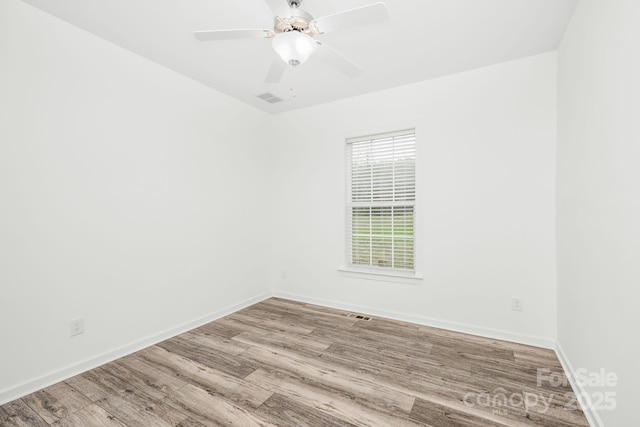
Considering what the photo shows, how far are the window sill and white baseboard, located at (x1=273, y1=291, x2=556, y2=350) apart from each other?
1.20 feet

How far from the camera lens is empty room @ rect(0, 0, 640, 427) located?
1.73m

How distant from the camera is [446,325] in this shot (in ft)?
9.93

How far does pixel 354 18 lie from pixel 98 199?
92.7 inches

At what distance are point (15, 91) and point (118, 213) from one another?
3.40ft

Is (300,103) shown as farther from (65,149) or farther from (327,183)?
(65,149)

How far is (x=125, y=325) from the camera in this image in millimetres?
2555

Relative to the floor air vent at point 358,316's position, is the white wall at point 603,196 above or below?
above

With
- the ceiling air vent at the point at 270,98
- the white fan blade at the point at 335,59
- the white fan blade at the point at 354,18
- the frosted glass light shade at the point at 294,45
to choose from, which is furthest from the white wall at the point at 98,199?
the white fan blade at the point at 354,18

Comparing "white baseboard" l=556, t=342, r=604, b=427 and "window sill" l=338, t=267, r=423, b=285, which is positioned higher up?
"window sill" l=338, t=267, r=423, b=285

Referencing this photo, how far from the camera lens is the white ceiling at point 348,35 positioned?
2002mm

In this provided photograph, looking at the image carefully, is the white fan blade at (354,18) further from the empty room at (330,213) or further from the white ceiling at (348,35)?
the white ceiling at (348,35)

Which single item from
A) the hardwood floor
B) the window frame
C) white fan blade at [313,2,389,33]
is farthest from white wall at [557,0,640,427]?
the window frame

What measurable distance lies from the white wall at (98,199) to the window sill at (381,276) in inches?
58.2

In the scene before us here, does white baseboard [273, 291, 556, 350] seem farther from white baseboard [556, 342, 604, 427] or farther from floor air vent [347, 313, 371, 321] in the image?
white baseboard [556, 342, 604, 427]
